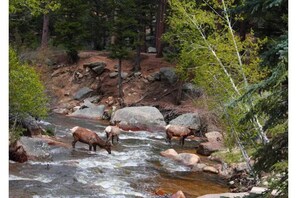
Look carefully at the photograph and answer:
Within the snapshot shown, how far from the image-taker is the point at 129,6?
102 ft

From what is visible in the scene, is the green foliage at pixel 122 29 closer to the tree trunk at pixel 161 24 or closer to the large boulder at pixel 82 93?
the tree trunk at pixel 161 24

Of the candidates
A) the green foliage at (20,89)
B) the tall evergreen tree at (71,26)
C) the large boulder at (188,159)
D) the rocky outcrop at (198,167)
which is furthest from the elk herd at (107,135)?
the tall evergreen tree at (71,26)

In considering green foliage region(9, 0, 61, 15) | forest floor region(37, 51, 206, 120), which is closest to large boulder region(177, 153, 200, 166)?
green foliage region(9, 0, 61, 15)

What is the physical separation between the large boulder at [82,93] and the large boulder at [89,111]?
4103 mm

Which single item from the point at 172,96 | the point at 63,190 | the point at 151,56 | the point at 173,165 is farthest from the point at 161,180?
the point at 151,56

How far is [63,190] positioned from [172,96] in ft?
63.0

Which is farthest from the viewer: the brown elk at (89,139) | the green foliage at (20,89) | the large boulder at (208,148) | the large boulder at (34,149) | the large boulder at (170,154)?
the large boulder at (208,148)

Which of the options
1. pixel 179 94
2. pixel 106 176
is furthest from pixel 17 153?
pixel 179 94

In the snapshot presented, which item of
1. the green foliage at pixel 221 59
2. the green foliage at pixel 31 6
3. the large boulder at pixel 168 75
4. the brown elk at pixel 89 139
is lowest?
the brown elk at pixel 89 139

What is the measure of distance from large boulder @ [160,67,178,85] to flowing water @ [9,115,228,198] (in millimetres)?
12903

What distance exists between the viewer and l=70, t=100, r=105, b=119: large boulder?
2703 cm

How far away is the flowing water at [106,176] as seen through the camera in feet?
35.2

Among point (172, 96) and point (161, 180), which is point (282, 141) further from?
point (172, 96)

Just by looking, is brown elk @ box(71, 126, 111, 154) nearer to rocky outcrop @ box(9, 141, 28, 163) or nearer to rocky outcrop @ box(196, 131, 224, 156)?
rocky outcrop @ box(9, 141, 28, 163)
